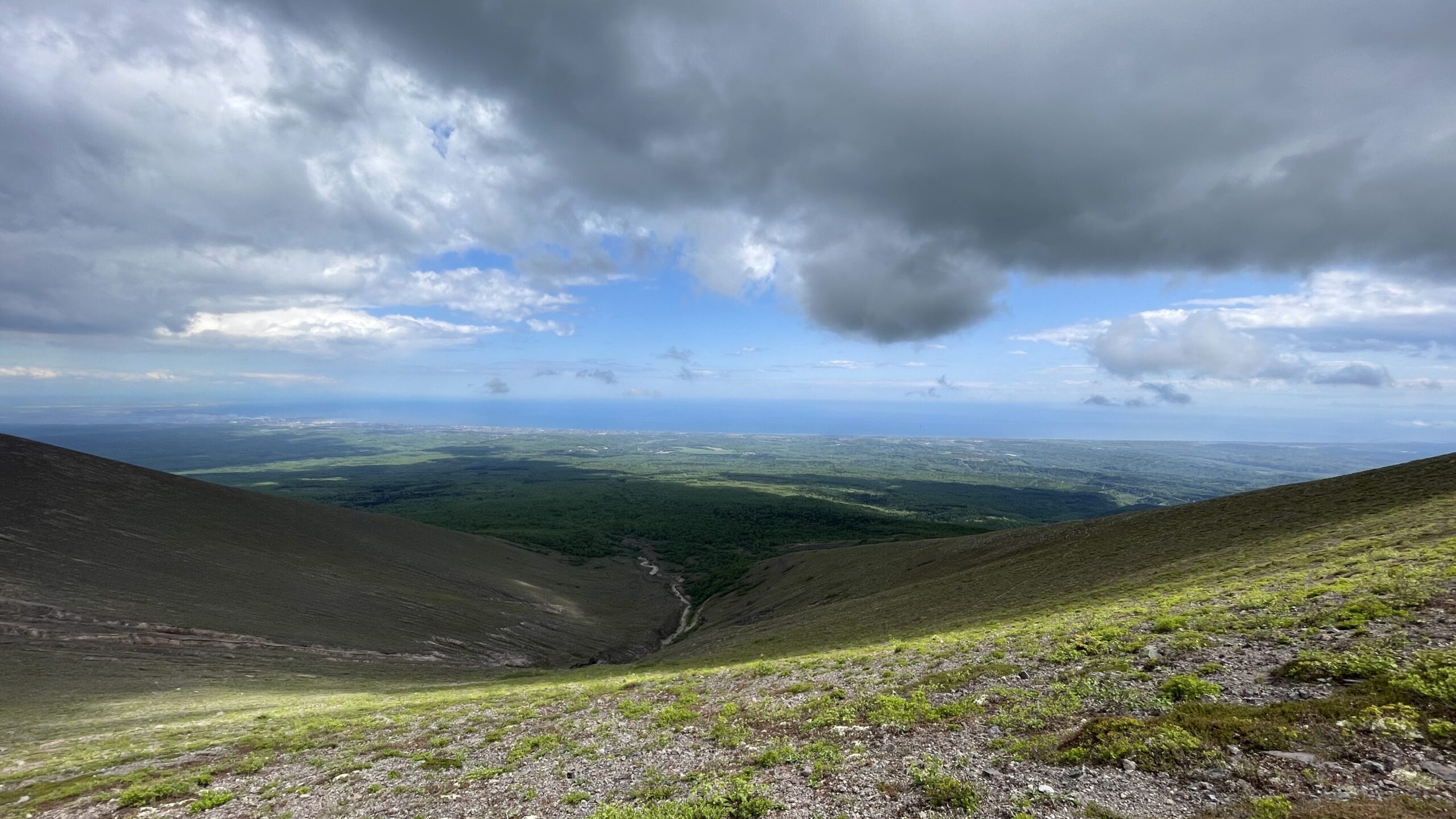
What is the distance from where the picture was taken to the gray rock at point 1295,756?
362 inches

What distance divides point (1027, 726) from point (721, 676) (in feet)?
47.5

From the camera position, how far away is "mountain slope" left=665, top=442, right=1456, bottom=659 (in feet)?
94.4

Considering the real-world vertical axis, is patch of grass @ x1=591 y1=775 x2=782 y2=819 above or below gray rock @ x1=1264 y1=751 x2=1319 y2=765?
below

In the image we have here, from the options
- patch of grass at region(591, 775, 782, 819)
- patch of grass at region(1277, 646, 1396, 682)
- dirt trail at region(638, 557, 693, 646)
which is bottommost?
dirt trail at region(638, 557, 693, 646)

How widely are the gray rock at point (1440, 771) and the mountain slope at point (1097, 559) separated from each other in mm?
20389

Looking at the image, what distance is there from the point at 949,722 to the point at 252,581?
7336 centimetres

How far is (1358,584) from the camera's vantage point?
17438 millimetres

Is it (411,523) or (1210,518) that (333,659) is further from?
(1210,518)

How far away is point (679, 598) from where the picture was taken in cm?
9956

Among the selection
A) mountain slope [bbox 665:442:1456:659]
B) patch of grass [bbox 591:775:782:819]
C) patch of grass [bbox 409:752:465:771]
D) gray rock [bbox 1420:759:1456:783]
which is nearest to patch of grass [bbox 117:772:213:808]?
patch of grass [bbox 409:752:465:771]

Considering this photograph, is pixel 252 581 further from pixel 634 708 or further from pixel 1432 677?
pixel 1432 677

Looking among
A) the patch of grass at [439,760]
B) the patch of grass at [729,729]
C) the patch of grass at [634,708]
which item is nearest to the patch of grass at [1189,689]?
the patch of grass at [729,729]

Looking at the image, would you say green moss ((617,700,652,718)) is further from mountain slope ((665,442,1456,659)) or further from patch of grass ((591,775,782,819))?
mountain slope ((665,442,1456,659))

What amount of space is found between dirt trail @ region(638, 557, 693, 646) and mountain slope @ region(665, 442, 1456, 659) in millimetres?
13792
